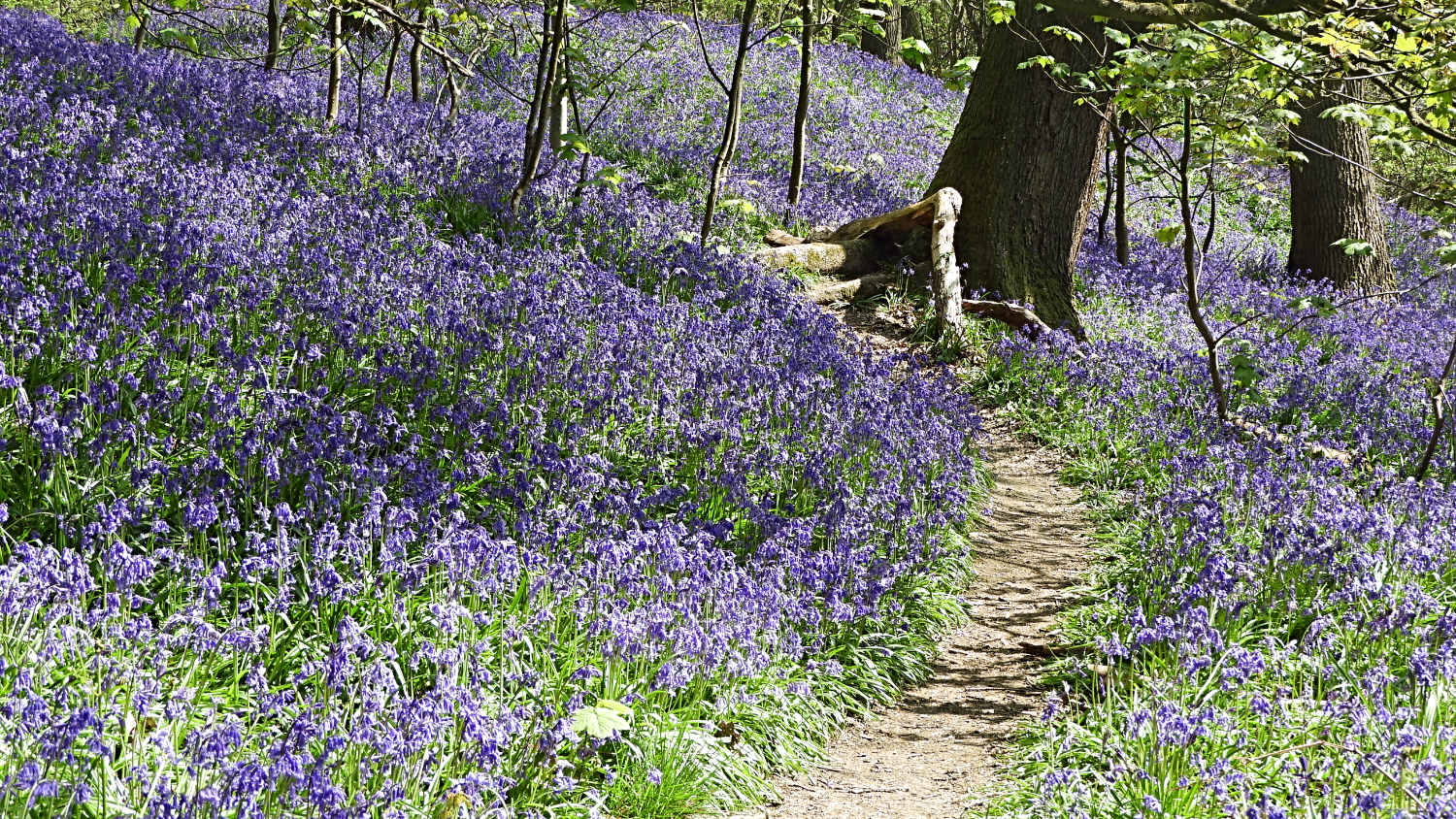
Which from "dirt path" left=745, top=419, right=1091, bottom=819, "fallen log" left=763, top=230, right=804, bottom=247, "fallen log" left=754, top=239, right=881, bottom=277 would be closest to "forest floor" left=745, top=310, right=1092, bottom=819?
"dirt path" left=745, top=419, right=1091, bottom=819

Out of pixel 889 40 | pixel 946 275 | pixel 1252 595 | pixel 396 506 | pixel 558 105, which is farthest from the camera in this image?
pixel 889 40

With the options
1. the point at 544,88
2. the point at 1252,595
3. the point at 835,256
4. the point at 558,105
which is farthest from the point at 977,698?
the point at 558,105

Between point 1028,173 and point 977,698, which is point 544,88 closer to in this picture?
point 1028,173

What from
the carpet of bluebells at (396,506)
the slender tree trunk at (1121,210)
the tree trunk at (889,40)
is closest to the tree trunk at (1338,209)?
the slender tree trunk at (1121,210)

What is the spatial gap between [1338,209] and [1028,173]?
5701mm

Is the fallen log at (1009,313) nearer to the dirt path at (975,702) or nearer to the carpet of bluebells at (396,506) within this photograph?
the carpet of bluebells at (396,506)

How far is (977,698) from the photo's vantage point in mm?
4613

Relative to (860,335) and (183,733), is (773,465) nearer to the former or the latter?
(183,733)

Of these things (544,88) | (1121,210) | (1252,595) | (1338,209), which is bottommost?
(1252,595)

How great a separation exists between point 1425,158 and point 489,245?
68.7 feet

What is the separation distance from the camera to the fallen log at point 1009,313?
942cm

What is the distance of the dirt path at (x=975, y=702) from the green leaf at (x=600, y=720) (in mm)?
712

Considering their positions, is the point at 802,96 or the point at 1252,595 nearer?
the point at 1252,595

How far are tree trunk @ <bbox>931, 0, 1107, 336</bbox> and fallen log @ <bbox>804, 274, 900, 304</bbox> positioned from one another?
0.79 m
